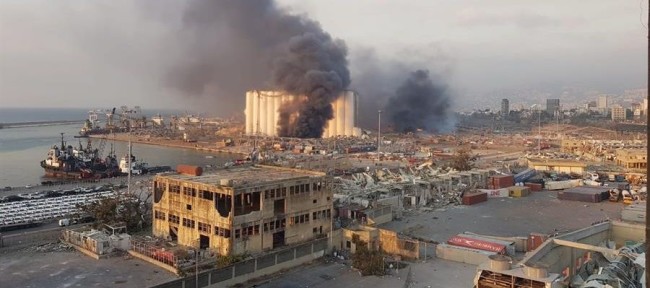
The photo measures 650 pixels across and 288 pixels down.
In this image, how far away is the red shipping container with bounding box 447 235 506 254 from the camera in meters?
14.9

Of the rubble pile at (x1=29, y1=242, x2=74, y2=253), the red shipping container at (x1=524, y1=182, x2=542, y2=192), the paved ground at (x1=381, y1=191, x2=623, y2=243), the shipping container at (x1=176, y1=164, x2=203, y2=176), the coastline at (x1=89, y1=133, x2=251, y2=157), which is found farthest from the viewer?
the coastline at (x1=89, y1=133, x2=251, y2=157)

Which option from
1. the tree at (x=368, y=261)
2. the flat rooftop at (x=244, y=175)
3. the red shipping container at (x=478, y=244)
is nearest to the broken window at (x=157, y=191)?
the flat rooftop at (x=244, y=175)

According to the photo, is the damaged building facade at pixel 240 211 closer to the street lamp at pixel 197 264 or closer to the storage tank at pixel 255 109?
the street lamp at pixel 197 264

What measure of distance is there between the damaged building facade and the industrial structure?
44.9 meters

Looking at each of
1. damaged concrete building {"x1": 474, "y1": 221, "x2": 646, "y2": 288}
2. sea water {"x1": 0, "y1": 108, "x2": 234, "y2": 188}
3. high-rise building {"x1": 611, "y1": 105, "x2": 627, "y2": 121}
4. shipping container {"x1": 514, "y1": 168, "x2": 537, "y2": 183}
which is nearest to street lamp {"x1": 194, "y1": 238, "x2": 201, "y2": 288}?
damaged concrete building {"x1": 474, "y1": 221, "x2": 646, "y2": 288}

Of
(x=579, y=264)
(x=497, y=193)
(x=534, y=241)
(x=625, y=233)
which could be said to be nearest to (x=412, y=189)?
(x=497, y=193)

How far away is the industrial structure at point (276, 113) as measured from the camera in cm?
6319

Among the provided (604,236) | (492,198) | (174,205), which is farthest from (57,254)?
(492,198)

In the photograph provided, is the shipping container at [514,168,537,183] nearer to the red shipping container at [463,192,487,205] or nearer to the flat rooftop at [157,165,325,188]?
the red shipping container at [463,192,487,205]

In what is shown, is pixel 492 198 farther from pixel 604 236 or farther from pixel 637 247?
pixel 637 247

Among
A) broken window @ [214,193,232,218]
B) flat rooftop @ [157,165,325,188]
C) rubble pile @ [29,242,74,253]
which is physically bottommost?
rubble pile @ [29,242,74,253]

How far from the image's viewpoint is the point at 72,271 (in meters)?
12.8

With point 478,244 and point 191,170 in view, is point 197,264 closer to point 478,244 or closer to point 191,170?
point 191,170

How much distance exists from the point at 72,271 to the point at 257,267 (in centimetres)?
408
